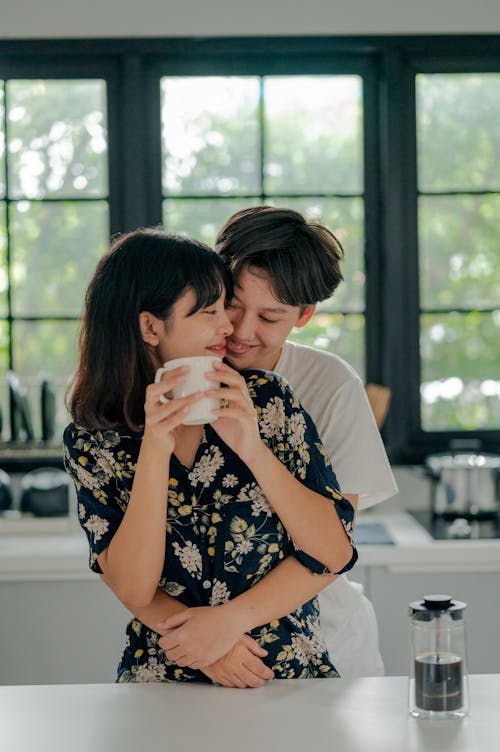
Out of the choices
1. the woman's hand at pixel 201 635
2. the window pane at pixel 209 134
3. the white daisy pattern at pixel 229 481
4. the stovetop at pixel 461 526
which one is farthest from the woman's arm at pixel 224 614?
the window pane at pixel 209 134

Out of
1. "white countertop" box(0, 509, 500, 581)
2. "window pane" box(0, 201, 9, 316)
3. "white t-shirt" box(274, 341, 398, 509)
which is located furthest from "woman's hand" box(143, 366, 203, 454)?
"window pane" box(0, 201, 9, 316)

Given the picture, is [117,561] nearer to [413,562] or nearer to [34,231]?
[413,562]

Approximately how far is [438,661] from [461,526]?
1.77 meters

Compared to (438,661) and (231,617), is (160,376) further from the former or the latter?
(438,661)

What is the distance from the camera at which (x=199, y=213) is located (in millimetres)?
3477

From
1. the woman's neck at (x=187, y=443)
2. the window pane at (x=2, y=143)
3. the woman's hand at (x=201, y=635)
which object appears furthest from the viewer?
the window pane at (x=2, y=143)

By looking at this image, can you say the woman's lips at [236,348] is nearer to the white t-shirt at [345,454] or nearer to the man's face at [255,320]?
the man's face at [255,320]

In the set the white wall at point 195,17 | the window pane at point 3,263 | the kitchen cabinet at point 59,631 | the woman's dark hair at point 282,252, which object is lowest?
the kitchen cabinet at point 59,631

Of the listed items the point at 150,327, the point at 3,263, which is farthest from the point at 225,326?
the point at 3,263

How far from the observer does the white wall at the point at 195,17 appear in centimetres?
329

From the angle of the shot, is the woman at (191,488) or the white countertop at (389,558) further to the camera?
the white countertop at (389,558)

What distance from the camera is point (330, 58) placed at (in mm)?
3436

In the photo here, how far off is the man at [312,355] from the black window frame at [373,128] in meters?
1.55

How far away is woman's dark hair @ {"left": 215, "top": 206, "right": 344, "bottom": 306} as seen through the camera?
166 cm
